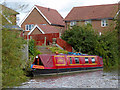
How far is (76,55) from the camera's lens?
27703 mm

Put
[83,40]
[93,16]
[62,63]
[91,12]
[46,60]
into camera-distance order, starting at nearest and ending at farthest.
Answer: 1. [46,60]
2. [62,63]
3. [83,40]
4. [93,16]
5. [91,12]

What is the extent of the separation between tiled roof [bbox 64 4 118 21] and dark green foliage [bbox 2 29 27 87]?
35947mm

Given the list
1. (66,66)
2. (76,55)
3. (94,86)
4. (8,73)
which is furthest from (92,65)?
(8,73)

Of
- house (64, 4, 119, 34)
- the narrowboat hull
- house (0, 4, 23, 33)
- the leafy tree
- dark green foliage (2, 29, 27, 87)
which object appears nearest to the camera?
house (0, 4, 23, 33)

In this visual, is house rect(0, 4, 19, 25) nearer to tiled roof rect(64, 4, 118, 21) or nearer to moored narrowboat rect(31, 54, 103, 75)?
moored narrowboat rect(31, 54, 103, 75)

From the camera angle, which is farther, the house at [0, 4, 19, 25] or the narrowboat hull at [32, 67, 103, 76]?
the narrowboat hull at [32, 67, 103, 76]

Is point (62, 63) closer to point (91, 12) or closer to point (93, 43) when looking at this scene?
point (93, 43)

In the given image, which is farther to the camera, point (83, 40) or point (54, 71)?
point (83, 40)

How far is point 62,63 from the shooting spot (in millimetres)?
25547

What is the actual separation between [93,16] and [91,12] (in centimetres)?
153

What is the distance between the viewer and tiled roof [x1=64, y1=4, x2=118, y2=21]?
4838cm

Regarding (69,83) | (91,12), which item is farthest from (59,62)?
(91,12)

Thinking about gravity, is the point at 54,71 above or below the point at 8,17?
below

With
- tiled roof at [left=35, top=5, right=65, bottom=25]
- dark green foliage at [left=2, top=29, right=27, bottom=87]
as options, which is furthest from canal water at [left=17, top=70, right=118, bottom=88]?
tiled roof at [left=35, top=5, right=65, bottom=25]
